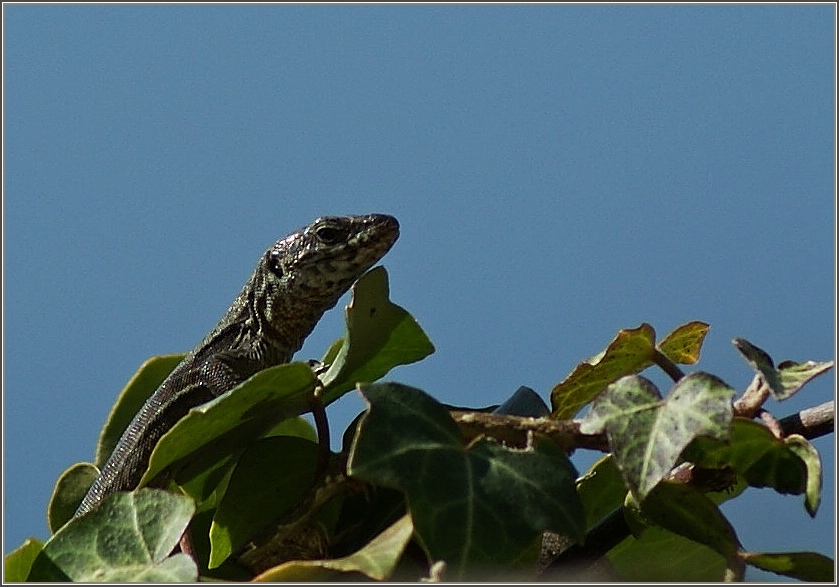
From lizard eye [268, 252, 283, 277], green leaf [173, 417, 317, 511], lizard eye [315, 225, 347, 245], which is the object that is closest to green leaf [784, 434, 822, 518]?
green leaf [173, 417, 317, 511]

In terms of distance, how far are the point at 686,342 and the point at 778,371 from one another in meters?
0.34

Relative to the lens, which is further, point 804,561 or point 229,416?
point 229,416

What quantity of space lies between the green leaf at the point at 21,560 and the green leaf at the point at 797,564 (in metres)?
0.72

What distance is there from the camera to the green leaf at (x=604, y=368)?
45.0 inches

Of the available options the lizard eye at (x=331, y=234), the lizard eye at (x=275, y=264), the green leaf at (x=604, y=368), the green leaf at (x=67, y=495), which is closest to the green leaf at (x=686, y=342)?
the green leaf at (x=604, y=368)

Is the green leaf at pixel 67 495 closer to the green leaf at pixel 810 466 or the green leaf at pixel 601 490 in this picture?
the green leaf at pixel 601 490

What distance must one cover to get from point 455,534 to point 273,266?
226cm

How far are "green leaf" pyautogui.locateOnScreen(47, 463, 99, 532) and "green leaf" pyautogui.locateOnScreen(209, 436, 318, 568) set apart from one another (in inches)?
17.8

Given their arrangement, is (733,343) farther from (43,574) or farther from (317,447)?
(43,574)

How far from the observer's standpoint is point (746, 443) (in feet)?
3.16

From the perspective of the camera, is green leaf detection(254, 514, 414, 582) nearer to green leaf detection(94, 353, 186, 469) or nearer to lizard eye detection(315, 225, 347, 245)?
green leaf detection(94, 353, 186, 469)

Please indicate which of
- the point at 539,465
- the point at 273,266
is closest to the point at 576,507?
the point at 539,465

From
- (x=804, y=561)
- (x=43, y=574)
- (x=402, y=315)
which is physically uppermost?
(x=402, y=315)

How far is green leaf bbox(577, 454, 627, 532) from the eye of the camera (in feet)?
3.68
